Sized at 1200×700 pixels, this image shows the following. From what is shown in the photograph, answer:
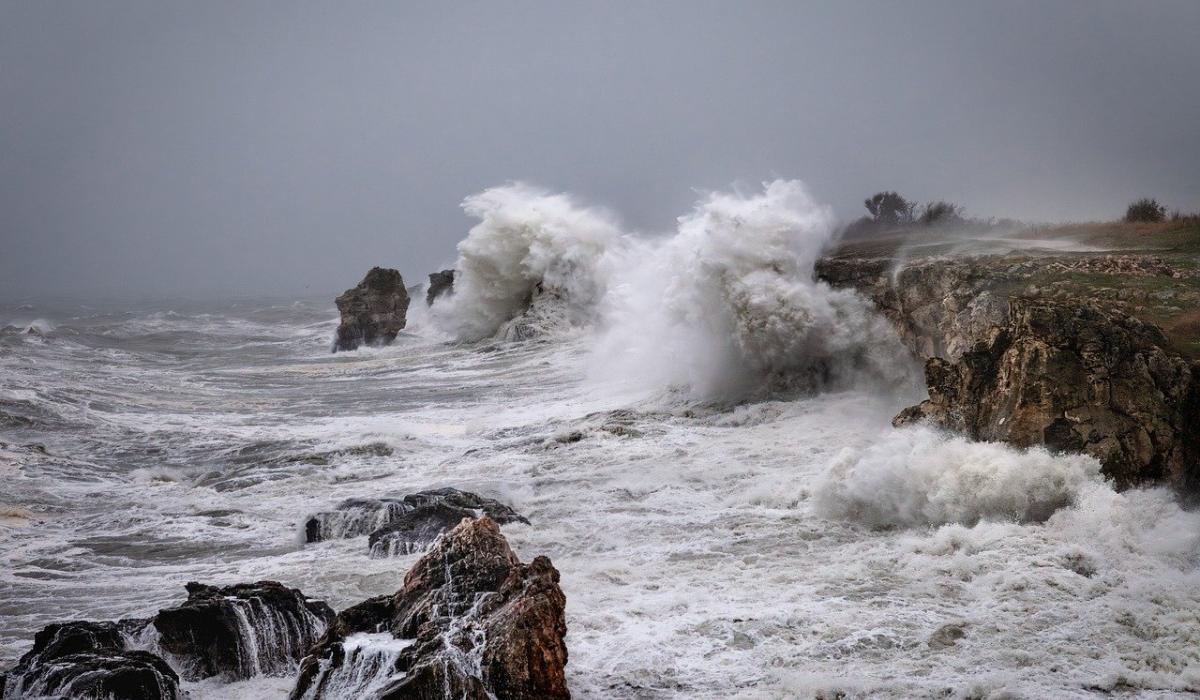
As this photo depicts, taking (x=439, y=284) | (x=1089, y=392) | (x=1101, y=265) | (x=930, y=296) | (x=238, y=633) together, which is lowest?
(x=238, y=633)

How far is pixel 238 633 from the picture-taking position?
6359 mm

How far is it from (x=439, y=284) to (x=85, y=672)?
111 feet

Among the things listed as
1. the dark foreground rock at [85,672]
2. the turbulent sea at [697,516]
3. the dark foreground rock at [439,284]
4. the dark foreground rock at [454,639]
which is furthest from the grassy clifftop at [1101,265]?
the dark foreground rock at [439,284]

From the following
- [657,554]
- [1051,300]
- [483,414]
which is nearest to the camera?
[657,554]

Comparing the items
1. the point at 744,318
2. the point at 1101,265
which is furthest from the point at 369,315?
the point at 1101,265

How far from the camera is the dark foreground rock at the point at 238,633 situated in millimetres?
6234

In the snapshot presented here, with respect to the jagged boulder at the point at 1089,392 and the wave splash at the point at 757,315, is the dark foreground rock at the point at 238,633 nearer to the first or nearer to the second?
the jagged boulder at the point at 1089,392

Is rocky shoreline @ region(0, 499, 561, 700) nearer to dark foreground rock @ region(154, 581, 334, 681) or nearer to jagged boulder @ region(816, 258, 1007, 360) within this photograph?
dark foreground rock @ region(154, 581, 334, 681)

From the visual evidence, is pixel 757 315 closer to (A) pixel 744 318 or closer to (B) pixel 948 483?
(A) pixel 744 318

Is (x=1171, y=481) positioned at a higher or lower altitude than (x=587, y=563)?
higher

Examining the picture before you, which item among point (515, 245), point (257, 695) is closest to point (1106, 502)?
point (257, 695)

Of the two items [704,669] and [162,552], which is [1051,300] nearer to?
[704,669]

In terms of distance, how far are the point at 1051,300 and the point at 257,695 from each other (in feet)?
28.4

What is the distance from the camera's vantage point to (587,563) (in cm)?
834
